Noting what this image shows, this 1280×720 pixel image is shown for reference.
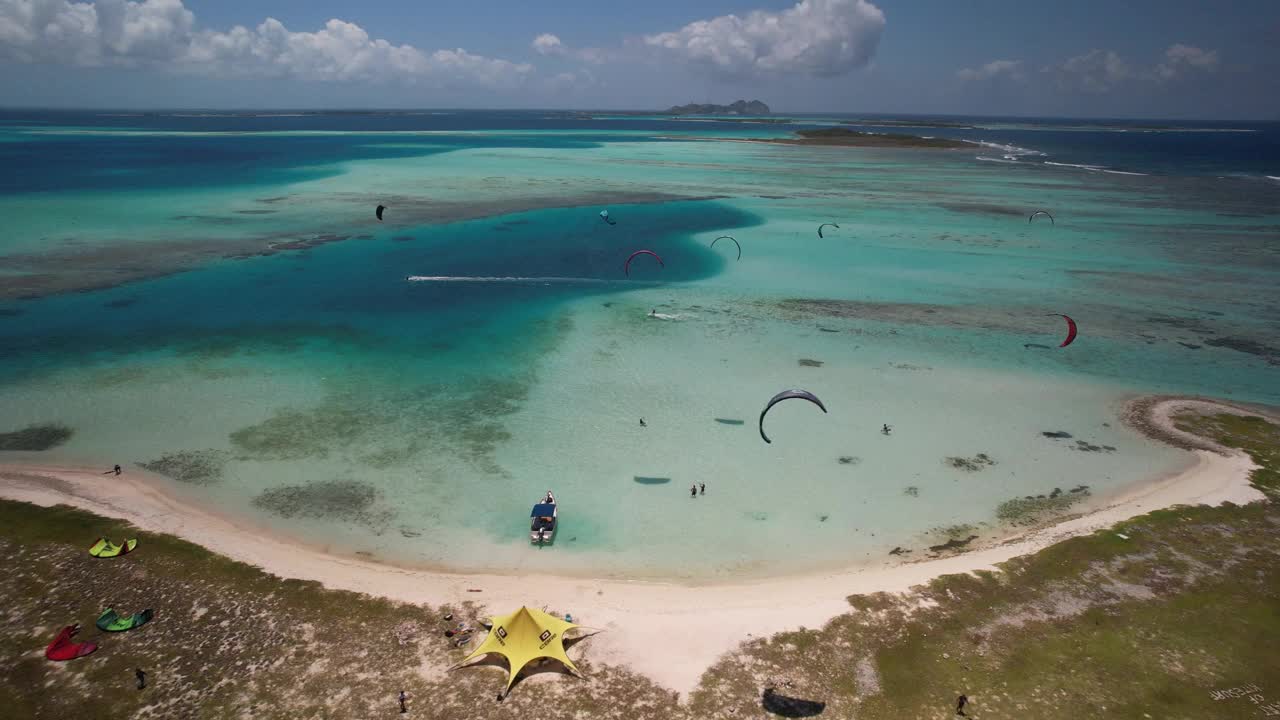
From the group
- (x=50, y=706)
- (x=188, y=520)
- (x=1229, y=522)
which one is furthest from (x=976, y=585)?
(x=188, y=520)

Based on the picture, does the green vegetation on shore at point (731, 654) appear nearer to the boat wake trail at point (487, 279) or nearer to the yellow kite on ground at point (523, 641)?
the yellow kite on ground at point (523, 641)

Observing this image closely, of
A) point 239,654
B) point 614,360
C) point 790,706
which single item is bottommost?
point 239,654

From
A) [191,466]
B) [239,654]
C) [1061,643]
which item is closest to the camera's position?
[239,654]

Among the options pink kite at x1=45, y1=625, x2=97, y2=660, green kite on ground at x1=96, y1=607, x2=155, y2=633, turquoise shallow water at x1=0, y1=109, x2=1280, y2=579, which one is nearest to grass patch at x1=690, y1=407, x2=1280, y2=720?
turquoise shallow water at x1=0, y1=109, x2=1280, y2=579

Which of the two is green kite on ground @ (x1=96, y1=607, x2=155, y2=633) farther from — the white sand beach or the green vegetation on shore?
the white sand beach

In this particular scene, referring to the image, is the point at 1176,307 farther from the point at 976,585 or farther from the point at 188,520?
the point at 188,520

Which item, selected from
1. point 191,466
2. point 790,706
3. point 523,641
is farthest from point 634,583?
point 191,466

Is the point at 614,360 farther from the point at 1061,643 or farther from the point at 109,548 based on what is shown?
the point at 1061,643
